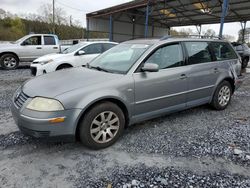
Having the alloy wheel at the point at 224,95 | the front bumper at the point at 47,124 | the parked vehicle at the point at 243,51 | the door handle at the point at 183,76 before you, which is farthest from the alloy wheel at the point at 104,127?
the parked vehicle at the point at 243,51

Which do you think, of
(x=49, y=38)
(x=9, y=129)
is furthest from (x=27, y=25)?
(x=9, y=129)

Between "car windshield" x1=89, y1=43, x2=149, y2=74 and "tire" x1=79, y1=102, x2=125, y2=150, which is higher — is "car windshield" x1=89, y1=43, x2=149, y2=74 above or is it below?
above

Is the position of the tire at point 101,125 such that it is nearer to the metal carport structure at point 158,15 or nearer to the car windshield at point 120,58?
the car windshield at point 120,58

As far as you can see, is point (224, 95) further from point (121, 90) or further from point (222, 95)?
point (121, 90)

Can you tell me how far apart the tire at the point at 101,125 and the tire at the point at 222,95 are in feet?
7.78

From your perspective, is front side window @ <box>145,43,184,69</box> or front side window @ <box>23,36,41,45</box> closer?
front side window @ <box>145,43,184,69</box>

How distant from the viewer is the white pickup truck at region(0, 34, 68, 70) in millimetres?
9500

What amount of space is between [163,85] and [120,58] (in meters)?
0.90

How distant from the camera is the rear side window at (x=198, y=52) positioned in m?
3.76

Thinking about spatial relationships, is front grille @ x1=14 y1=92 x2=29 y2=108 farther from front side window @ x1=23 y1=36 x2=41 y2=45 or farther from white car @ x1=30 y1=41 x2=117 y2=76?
front side window @ x1=23 y1=36 x2=41 y2=45

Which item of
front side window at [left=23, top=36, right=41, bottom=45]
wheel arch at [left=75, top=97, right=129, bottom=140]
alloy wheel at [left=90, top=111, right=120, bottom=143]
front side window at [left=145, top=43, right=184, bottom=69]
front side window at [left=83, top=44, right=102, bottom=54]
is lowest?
alloy wheel at [left=90, top=111, right=120, bottom=143]

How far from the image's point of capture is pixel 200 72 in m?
3.83

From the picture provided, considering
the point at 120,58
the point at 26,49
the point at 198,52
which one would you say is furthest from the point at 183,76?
the point at 26,49

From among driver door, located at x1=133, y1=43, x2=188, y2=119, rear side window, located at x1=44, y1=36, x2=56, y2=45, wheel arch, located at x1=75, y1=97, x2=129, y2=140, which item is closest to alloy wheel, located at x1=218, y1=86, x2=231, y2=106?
driver door, located at x1=133, y1=43, x2=188, y2=119
